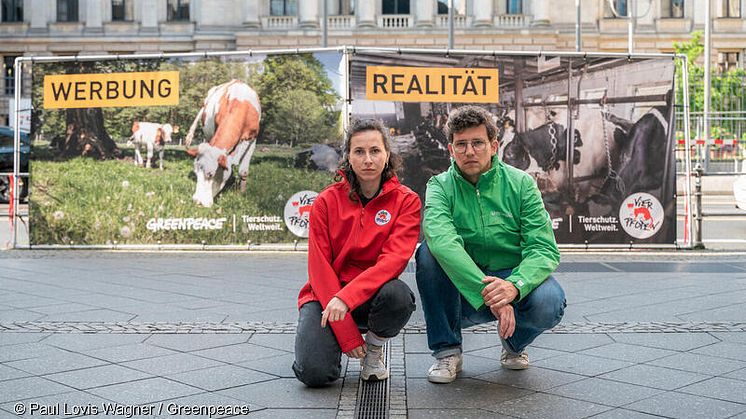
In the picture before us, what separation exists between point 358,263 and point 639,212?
289 inches

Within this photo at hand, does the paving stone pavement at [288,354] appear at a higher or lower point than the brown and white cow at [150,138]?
lower

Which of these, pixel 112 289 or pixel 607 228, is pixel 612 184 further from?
pixel 112 289

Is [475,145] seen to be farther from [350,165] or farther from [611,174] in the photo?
[611,174]

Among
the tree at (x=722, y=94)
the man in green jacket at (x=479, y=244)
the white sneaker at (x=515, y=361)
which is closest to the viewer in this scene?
the man in green jacket at (x=479, y=244)

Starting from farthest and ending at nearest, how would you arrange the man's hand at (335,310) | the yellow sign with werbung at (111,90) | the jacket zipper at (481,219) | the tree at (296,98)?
the yellow sign with werbung at (111,90)
the tree at (296,98)
the jacket zipper at (481,219)
the man's hand at (335,310)

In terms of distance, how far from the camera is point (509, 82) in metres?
11.2

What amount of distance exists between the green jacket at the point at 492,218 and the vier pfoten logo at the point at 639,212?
6783 millimetres

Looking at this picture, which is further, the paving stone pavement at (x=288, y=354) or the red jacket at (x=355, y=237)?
the red jacket at (x=355, y=237)

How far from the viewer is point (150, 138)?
38.3 feet

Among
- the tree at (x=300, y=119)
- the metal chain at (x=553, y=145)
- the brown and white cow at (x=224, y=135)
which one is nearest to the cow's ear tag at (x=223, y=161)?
the brown and white cow at (x=224, y=135)

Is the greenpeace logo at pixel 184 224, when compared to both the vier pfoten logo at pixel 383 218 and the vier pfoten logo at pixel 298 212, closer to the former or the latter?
the vier pfoten logo at pixel 298 212

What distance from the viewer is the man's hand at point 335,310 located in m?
4.55

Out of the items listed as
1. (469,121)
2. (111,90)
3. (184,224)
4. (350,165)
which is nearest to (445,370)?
(350,165)

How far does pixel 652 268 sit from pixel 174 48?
44.9 metres
